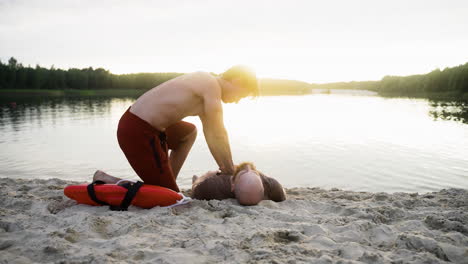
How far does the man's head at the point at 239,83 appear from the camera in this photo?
153 inches

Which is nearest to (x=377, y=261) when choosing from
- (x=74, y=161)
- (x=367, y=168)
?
(x=367, y=168)

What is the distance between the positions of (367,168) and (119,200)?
6.10 meters

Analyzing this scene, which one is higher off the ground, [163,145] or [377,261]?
[163,145]

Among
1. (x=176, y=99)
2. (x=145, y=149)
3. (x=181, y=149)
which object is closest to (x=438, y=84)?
(x=181, y=149)

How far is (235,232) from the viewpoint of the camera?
3014 millimetres

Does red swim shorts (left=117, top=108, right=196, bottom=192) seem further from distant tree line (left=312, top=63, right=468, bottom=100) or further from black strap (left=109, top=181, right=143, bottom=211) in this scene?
distant tree line (left=312, top=63, right=468, bottom=100)

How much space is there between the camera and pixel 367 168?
7668 mm

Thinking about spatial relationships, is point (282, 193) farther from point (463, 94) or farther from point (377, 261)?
point (463, 94)

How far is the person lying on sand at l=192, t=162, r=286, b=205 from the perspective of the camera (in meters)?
4.00

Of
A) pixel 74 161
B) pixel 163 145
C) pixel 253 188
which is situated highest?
pixel 163 145

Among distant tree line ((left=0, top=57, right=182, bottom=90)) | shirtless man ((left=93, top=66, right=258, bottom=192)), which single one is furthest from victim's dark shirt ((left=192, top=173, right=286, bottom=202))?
distant tree line ((left=0, top=57, right=182, bottom=90))

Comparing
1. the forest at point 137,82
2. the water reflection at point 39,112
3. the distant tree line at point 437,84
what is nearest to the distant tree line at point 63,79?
the forest at point 137,82

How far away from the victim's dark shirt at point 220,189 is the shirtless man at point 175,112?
1.35 ft

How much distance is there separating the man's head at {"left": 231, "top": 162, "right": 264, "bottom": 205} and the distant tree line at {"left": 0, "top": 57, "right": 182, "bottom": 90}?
94.2 metres
